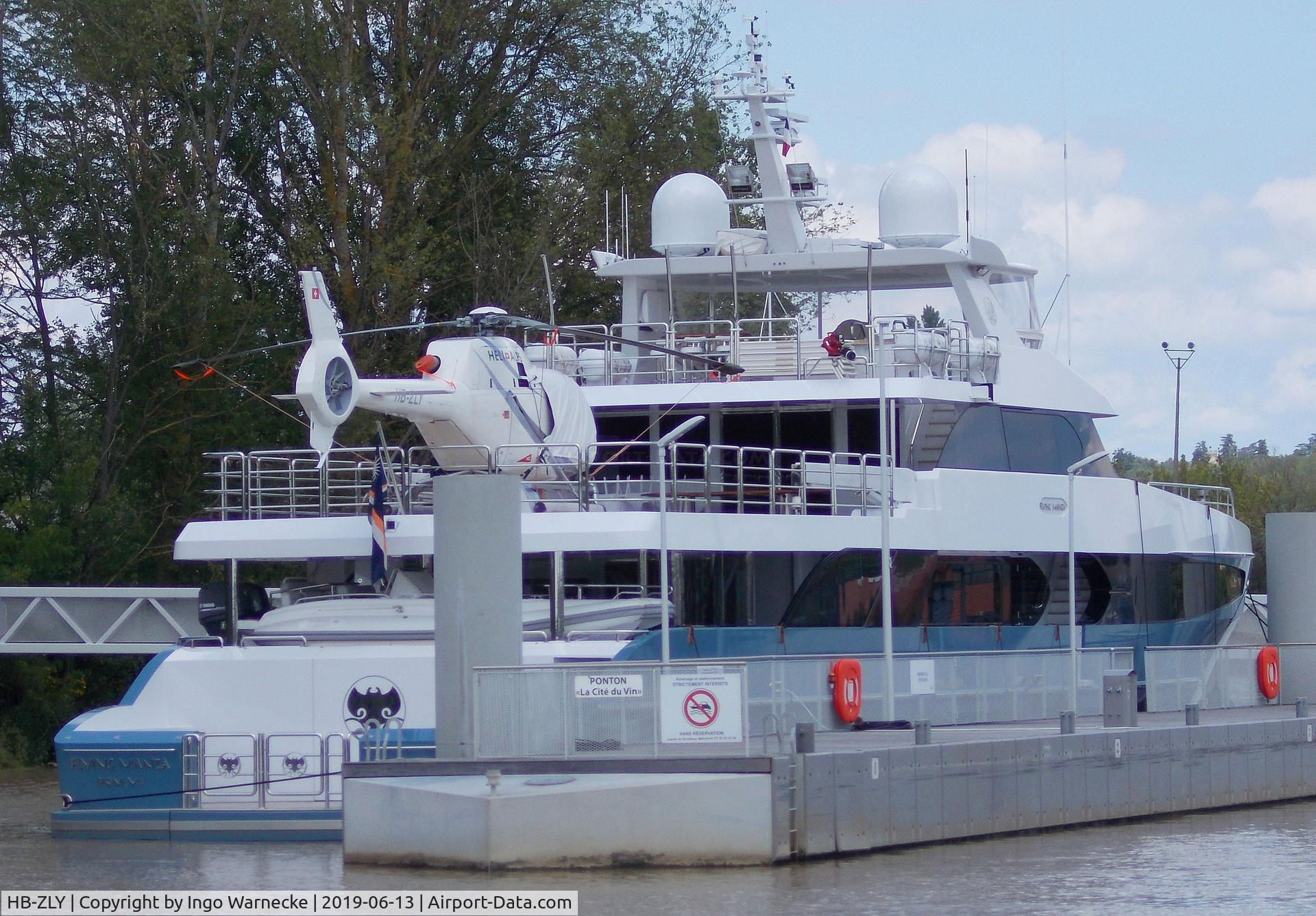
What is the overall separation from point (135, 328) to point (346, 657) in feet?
53.6

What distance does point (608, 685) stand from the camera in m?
14.5

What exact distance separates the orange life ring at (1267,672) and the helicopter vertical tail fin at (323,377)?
1256 cm

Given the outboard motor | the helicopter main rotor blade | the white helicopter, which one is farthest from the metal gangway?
the white helicopter

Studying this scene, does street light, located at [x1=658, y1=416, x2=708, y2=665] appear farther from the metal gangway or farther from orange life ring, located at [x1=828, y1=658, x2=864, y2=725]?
the metal gangway

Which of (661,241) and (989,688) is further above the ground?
(661,241)

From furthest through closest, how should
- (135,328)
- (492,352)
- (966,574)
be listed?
1. (135,328)
2. (966,574)
3. (492,352)

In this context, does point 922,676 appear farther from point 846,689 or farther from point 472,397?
point 472,397

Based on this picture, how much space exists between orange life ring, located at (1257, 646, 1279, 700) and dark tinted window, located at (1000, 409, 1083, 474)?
3.43 metres

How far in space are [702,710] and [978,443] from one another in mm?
9037

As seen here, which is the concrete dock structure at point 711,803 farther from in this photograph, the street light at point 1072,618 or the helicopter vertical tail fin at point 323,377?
the helicopter vertical tail fin at point 323,377

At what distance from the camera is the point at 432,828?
46.0ft

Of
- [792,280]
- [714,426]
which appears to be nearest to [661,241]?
[792,280]

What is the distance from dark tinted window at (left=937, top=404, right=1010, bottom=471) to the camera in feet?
72.3

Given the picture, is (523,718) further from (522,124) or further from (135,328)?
(522,124)
